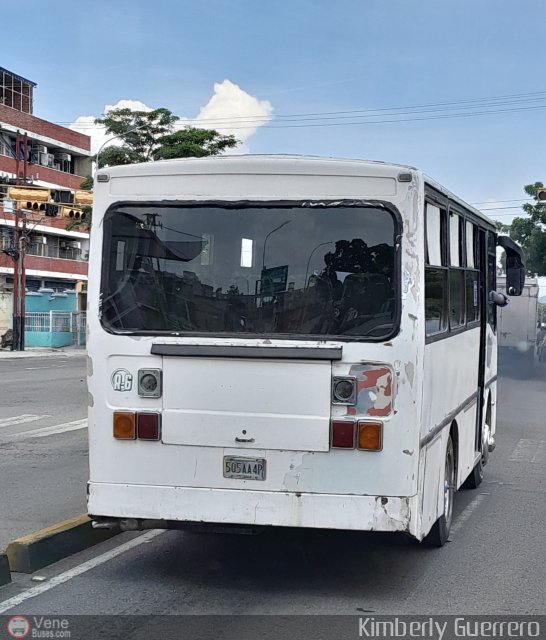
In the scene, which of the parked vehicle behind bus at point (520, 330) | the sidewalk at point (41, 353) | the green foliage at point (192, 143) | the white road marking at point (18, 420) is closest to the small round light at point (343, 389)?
the white road marking at point (18, 420)

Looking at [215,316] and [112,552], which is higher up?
[215,316]

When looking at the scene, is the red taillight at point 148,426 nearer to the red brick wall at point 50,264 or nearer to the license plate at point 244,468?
the license plate at point 244,468

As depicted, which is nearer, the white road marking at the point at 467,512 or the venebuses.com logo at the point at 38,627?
the venebuses.com logo at the point at 38,627

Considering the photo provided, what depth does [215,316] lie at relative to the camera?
6398 millimetres

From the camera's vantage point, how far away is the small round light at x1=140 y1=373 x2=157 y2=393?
20.8ft

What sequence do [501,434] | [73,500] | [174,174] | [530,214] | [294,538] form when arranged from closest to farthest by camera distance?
[174,174] → [294,538] → [73,500] → [501,434] → [530,214]

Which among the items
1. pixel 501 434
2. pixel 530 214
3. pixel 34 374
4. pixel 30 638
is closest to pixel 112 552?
pixel 30 638

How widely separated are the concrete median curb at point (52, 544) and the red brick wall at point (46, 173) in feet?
168

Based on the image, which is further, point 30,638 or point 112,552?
point 112,552

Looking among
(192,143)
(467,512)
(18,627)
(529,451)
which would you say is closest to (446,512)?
(467,512)

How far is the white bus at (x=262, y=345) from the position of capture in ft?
19.9

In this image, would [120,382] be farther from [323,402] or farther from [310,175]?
[310,175]

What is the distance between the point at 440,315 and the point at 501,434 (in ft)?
30.4

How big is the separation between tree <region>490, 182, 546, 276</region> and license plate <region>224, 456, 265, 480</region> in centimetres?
4055
